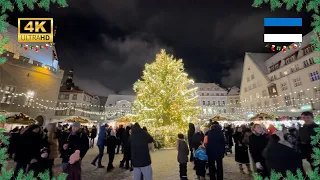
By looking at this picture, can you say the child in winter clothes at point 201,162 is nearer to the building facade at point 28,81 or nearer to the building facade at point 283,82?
the building facade at point 283,82

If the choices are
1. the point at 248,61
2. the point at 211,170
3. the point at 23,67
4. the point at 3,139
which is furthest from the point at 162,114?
the point at 248,61

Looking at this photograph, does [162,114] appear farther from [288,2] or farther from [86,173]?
[288,2]

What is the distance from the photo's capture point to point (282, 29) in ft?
11.9

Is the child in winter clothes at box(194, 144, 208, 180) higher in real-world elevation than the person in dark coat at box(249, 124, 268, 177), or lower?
lower

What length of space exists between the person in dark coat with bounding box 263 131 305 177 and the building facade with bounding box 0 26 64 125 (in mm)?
27305

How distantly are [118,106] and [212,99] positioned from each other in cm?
3059

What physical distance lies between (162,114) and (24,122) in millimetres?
12956

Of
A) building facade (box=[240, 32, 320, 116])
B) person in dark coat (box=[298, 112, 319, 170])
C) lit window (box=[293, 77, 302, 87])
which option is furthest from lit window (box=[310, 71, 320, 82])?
person in dark coat (box=[298, 112, 319, 170])

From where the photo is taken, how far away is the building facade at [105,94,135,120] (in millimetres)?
55031

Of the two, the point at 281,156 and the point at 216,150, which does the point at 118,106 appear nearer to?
the point at 216,150

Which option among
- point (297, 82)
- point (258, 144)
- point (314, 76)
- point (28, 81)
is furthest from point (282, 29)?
point (28, 81)

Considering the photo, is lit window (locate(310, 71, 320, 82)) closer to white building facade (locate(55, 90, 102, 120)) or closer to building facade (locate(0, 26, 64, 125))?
building facade (locate(0, 26, 64, 125))

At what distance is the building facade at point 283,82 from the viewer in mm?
26469

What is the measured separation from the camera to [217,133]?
21.7 ft
